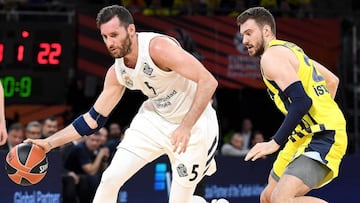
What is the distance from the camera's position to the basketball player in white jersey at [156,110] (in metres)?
7.36

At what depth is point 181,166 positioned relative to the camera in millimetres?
7738

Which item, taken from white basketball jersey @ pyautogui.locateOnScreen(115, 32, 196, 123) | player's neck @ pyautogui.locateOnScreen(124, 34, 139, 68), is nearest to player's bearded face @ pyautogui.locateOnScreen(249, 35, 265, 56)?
white basketball jersey @ pyautogui.locateOnScreen(115, 32, 196, 123)

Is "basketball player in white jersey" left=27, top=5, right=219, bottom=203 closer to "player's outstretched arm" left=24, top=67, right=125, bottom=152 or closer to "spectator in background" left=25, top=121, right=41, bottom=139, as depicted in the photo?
"player's outstretched arm" left=24, top=67, right=125, bottom=152

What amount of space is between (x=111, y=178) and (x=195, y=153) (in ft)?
2.29

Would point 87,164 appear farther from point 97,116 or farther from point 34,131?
point 97,116

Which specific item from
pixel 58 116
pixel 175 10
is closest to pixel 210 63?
pixel 175 10

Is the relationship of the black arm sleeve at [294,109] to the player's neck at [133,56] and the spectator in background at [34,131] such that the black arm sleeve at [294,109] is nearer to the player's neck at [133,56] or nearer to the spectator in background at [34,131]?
the player's neck at [133,56]

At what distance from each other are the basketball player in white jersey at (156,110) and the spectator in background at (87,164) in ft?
12.5

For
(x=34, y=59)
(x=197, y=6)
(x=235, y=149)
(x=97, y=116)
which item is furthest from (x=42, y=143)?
(x=197, y=6)

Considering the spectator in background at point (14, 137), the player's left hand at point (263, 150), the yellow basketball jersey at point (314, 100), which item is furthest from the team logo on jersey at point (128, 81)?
the spectator in background at point (14, 137)

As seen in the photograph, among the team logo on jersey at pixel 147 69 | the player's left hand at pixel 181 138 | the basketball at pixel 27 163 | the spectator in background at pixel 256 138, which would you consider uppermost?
the team logo on jersey at pixel 147 69

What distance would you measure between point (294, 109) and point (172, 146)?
1.17 metres

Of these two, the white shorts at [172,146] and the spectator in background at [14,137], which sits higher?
the white shorts at [172,146]

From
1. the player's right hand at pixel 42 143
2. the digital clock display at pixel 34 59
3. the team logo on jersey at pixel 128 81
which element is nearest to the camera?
the team logo on jersey at pixel 128 81
